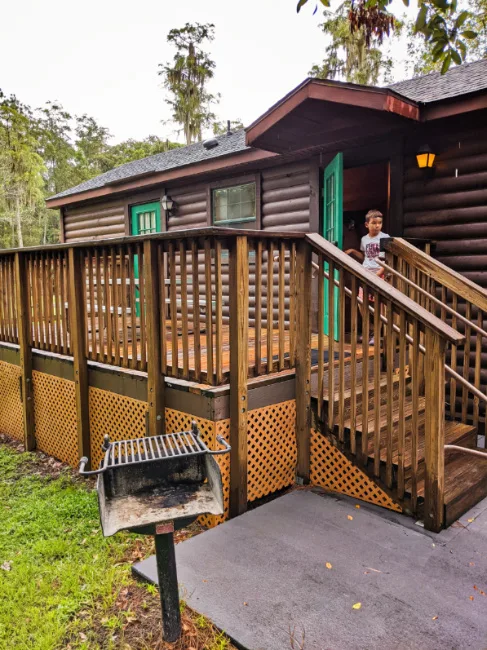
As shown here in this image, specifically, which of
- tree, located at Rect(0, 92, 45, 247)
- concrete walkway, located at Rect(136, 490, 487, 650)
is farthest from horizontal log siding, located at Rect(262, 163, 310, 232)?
tree, located at Rect(0, 92, 45, 247)

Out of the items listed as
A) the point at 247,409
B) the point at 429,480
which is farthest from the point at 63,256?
the point at 429,480

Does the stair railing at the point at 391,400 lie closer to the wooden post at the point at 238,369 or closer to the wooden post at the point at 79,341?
the wooden post at the point at 238,369

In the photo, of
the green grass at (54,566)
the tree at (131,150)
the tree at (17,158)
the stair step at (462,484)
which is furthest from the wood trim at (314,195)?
the tree at (131,150)

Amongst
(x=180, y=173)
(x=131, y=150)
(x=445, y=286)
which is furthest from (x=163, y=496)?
(x=131, y=150)

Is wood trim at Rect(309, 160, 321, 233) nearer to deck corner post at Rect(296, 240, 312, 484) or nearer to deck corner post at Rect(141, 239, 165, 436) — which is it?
deck corner post at Rect(296, 240, 312, 484)

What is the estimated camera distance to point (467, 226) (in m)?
4.68

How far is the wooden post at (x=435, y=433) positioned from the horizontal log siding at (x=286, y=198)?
12.4ft

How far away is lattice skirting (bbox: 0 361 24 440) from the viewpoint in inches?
203

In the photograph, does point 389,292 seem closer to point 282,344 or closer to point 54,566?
point 282,344

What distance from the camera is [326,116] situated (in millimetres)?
4824

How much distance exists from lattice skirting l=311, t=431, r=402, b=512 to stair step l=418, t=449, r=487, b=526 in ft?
0.95

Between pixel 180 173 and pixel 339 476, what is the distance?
5.49 m

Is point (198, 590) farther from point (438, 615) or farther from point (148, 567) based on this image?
point (438, 615)

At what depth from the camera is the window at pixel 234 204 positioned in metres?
6.85
